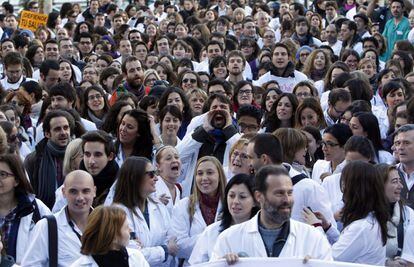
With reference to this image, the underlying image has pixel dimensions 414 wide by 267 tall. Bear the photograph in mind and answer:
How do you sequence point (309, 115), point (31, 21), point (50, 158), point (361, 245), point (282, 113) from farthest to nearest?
point (31, 21) < point (282, 113) < point (309, 115) < point (50, 158) < point (361, 245)

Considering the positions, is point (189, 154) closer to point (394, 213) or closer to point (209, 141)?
point (209, 141)

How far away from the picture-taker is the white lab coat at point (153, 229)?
9266 mm

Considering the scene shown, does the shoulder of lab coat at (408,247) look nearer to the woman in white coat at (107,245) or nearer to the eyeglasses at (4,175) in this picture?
the woman in white coat at (107,245)

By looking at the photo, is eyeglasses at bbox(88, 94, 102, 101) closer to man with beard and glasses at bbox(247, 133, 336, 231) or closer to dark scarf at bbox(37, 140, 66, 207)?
dark scarf at bbox(37, 140, 66, 207)

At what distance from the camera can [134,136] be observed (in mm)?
11617

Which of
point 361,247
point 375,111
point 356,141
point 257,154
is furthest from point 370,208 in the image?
point 375,111

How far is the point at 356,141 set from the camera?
33.7 ft

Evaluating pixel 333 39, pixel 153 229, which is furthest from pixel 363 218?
pixel 333 39

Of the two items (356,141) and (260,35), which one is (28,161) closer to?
(356,141)

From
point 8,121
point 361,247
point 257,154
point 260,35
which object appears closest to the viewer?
point 361,247

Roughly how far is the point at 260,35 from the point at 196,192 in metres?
14.6

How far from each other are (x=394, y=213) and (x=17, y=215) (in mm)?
2745

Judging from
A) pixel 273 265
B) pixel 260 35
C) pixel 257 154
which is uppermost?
pixel 260 35

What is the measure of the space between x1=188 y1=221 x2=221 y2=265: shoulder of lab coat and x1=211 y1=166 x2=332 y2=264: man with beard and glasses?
2.52 feet
